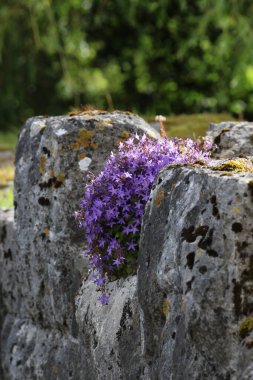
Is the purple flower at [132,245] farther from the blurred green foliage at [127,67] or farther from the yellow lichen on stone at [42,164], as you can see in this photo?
the blurred green foliage at [127,67]

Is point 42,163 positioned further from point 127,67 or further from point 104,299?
point 127,67

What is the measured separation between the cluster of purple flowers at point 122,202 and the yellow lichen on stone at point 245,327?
1.34 metres

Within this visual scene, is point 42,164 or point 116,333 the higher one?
point 42,164

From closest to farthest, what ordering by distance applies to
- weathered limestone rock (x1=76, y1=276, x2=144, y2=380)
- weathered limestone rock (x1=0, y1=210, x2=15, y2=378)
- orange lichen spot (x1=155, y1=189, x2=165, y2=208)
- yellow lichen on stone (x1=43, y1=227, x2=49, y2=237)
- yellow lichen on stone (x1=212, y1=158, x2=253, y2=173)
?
yellow lichen on stone (x1=212, y1=158, x2=253, y2=173), orange lichen spot (x1=155, y1=189, x2=165, y2=208), weathered limestone rock (x1=76, y1=276, x2=144, y2=380), yellow lichen on stone (x1=43, y1=227, x2=49, y2=237), weathered limestone rock (x1=0, y1=210, x2=15, y2=378)

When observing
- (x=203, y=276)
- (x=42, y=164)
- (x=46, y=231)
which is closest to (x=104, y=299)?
(x=46, y=231)

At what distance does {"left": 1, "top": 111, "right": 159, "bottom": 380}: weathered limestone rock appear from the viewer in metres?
5.15

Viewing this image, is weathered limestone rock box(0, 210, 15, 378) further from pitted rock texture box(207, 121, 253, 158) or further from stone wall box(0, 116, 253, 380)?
pitted rock texture box(207, 121, 253, 158)

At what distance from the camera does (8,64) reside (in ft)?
59.4

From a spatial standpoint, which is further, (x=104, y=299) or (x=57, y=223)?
(x=57, y=223)

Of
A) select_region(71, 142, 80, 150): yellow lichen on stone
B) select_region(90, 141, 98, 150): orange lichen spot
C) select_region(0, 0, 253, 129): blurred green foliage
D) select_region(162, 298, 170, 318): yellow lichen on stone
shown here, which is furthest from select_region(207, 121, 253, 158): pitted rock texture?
select_region(0, 0, 253, 129): blurred green foliage

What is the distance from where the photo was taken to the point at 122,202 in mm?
4297

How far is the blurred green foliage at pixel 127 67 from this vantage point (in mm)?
19328

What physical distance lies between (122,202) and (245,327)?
4.72ft

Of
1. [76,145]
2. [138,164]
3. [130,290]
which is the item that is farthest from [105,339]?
[76,145]
